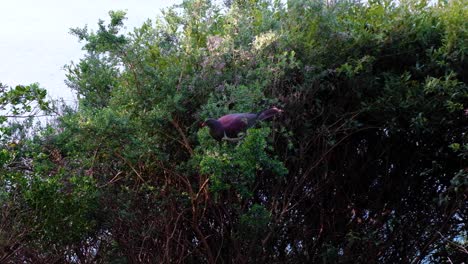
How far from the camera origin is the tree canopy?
4.60 metres

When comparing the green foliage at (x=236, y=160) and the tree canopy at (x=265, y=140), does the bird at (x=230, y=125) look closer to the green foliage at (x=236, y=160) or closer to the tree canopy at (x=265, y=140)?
the green foliage at (x=236, y=160)

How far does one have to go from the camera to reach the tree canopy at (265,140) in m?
4.60

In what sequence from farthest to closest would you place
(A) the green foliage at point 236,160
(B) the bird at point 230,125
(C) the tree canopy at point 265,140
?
(C) the tree canopy at point 265,140 → (A) the green foliage at point 236,160 → (B) the bird at point 230,125

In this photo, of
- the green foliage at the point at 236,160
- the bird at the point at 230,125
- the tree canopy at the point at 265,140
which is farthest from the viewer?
the tree canopy at the point at 265,140

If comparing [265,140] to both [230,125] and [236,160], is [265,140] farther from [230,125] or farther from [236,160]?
[230,125]

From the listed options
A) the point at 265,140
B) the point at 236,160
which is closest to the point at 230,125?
the point at 236,160

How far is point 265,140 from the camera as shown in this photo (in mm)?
4430

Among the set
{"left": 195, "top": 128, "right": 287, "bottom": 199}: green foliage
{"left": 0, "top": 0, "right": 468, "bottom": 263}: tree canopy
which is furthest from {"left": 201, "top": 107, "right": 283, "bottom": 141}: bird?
{"left": 0, "top": 0, "right": 468, "bottom": 263}: tree canopy

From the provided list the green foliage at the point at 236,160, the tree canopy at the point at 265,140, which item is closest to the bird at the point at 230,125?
the green foliage at the point at 236,160

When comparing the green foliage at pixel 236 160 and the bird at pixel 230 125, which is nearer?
the bird at pixel 230 125

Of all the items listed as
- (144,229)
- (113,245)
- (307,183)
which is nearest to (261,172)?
(307,183)

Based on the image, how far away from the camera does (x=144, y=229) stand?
4996 mm

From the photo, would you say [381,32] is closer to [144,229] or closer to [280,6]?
[280,6]

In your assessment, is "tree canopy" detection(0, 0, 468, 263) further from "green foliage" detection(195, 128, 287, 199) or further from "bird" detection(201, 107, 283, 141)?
"bird" detection(201, 107, 283, 141)
